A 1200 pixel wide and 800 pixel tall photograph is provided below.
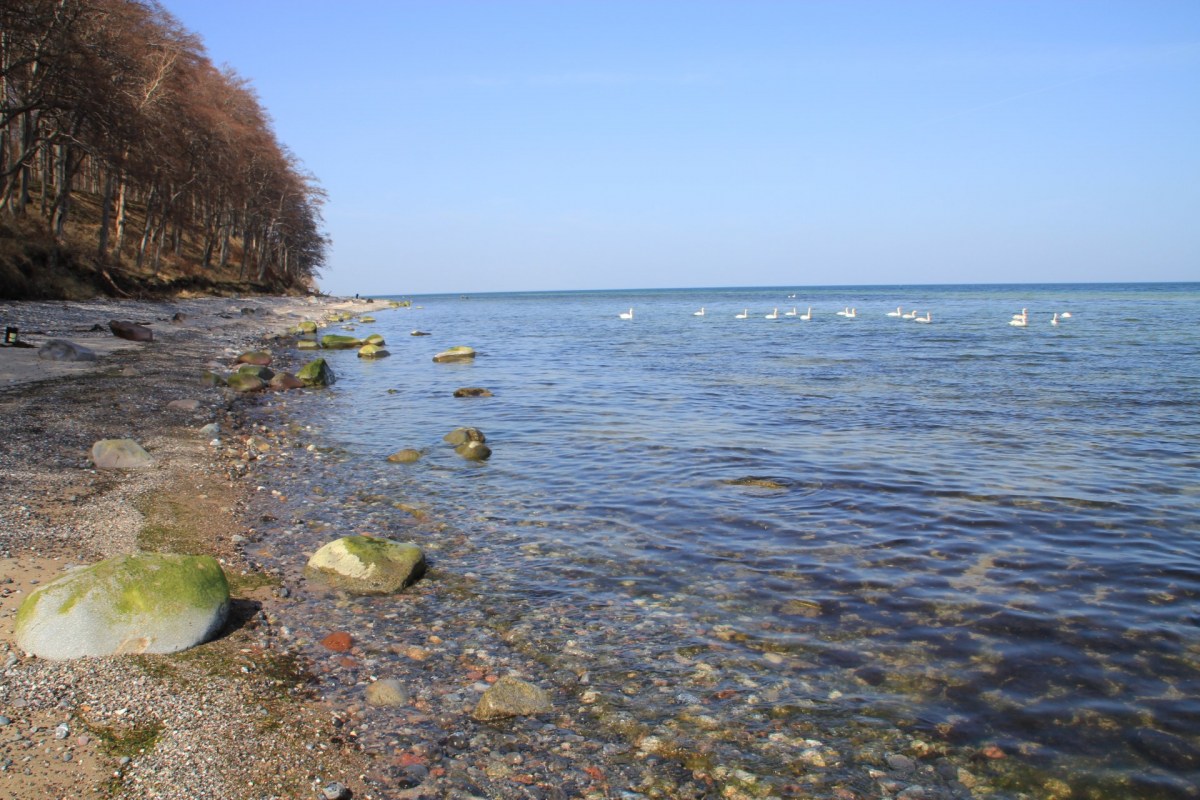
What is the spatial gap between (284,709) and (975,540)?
274 inches

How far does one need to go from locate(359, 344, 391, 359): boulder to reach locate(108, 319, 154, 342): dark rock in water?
776cm

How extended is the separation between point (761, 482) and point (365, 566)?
5816 millimetres

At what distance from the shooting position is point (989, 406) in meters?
17.7

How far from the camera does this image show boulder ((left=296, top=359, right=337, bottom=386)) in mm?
21031

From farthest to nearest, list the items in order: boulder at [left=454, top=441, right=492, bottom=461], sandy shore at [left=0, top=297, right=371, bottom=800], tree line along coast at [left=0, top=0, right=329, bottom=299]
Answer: tree line along coast at [left=0, top=0, right=329, bottom=299] < boulder at [left=454, top=441, right=492, bottom=461] < sandy shore at [left=0, top=297, right=371, bottom=800]

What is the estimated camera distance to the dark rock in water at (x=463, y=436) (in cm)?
1361

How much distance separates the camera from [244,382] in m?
19.1

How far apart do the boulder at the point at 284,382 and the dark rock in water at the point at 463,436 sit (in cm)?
801

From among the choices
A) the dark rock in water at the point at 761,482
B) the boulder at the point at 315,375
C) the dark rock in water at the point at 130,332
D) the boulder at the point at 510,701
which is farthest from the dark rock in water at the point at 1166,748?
the dark rock in water at the point at 130,332

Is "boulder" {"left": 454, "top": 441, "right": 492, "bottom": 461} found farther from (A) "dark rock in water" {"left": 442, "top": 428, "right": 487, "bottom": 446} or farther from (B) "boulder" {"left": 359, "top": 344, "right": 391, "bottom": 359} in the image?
(B) "boulder" {"left": 359, "top": 344, "right": 391, "bottom": 359}

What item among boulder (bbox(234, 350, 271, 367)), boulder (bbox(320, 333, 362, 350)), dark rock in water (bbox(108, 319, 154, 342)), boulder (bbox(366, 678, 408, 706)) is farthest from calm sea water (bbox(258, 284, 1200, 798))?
boulder (bbox(320, 333, 362, 350))

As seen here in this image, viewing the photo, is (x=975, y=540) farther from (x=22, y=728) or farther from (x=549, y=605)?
(x=22, y=728)

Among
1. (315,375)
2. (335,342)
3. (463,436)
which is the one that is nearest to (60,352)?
(315,375)

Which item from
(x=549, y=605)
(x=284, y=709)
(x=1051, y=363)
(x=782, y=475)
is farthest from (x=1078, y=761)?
(x=1051, y=363)
